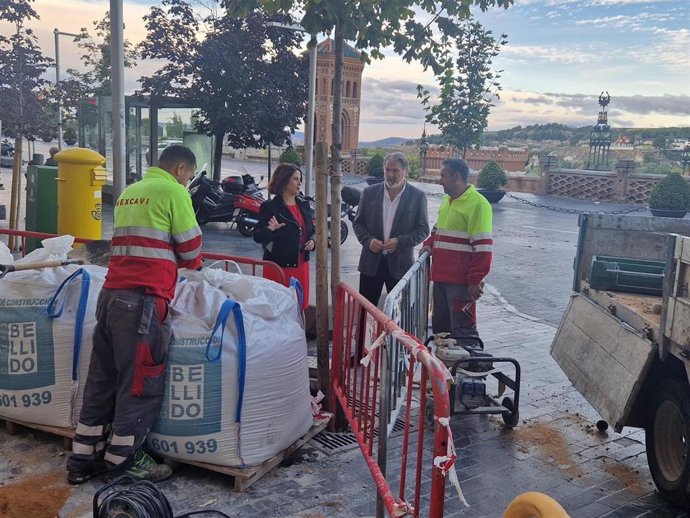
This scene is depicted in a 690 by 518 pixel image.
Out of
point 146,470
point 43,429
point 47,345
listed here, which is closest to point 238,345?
point 146,470

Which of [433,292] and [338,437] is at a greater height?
[433,292]

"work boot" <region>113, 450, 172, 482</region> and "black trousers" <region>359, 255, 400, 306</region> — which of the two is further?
"black trousers" <region>359, 255, 400, 306</region>

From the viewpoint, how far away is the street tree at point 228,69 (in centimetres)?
1595

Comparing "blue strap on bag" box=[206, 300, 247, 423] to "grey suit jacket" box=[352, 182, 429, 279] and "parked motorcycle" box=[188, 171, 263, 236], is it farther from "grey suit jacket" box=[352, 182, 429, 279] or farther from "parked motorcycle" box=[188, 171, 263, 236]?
"parked motorcycle" box=[188, 171, 263, 236]

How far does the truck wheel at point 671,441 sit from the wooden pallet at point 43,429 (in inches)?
132

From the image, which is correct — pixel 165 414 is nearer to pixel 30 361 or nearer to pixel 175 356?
pixel 175 356

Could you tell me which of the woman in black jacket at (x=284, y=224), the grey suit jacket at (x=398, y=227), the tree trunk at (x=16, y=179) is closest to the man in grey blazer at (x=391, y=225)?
the grey suit jacket at (x=398, y=227)

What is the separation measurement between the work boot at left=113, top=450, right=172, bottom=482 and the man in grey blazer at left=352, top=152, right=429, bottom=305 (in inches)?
97.5

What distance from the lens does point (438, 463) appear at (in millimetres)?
2117

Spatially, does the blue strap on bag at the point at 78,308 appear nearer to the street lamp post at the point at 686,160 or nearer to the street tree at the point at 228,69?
the street tree at the point at 228,69

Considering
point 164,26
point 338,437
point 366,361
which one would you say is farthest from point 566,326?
point 164,26

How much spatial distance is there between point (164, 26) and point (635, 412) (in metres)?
15.6

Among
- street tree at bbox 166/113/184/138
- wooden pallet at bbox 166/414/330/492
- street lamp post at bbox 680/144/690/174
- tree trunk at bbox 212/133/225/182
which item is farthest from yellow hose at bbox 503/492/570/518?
street lamp post at bbox 680/144/690/174

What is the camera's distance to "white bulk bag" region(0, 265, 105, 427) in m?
3.76
